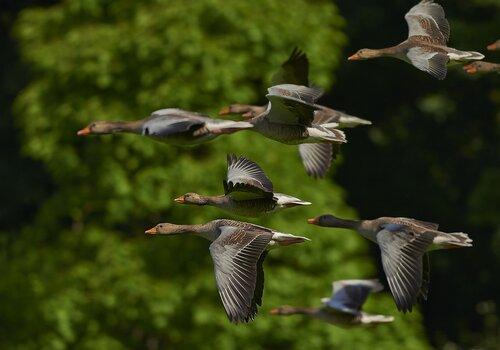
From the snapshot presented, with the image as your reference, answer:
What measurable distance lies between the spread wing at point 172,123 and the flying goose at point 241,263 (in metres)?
1.02

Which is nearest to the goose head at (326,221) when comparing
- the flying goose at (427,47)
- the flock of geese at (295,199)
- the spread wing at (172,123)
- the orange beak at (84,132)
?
the flock of geese at (295,199)

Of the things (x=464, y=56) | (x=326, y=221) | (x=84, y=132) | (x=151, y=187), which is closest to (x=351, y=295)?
(x=326, y=221)

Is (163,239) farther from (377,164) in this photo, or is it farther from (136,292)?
(377,164)

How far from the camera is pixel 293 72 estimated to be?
1159 cm

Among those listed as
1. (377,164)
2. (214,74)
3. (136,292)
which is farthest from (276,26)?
(377,164)

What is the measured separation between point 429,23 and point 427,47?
87 centimetres

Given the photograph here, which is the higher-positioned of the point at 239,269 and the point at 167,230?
the point at 239,269

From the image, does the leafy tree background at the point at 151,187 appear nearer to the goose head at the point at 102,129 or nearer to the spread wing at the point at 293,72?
the goose head at the point at 102,129

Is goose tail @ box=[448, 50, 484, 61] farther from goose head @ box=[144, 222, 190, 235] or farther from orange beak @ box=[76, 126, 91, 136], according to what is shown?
orange beak @ box=[76, 126, 91, 136]

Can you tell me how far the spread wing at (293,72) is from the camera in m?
11.6

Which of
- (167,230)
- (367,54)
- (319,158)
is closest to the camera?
(167,230)

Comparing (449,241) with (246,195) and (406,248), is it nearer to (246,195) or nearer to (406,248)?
(406,248)

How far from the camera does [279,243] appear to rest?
1006cm

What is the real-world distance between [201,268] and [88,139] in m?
2.08
